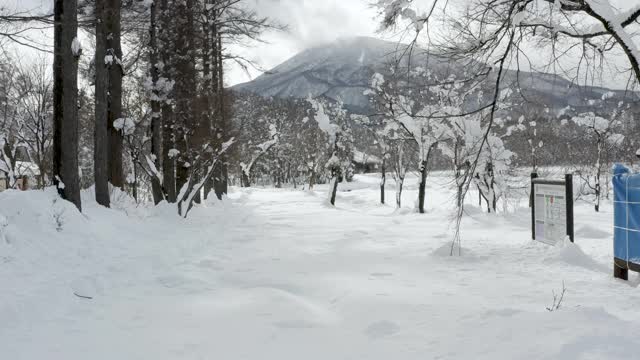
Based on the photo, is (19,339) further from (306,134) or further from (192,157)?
(306,134)

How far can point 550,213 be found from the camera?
870cm

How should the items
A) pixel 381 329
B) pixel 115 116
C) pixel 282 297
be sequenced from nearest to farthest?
pixel 381 329
pixel 282 297
pixel 115 116

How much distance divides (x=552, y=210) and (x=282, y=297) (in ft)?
19.6

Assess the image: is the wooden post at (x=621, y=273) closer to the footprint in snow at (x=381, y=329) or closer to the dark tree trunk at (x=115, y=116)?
the footprint in snow at (x=381, y=329)

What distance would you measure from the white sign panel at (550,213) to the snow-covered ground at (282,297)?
31 cm

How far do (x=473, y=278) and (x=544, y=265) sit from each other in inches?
66.7

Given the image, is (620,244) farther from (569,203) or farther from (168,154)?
(168,154)

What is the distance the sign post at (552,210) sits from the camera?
8.09m

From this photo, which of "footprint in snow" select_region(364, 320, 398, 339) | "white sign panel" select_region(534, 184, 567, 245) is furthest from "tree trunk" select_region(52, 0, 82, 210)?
"white sign panel" select_region(534, 184, 567, 245)

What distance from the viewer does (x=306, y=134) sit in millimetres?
59094

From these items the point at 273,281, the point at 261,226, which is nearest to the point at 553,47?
the point at 273,281

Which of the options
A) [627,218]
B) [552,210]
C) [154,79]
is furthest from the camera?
[154,79]

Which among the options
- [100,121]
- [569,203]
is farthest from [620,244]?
[100,121]

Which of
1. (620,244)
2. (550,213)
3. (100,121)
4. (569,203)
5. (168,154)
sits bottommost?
(620,244)
